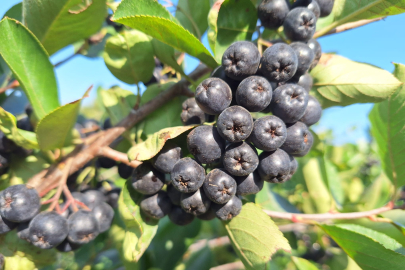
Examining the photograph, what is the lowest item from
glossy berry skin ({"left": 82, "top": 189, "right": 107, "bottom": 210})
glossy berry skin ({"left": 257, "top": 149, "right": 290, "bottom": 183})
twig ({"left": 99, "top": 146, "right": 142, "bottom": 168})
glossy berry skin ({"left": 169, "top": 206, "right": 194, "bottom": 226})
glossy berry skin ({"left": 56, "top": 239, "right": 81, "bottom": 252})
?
glossy berry skin ({"left": 56, "top": 239, "right": 81, "bottom": 252})

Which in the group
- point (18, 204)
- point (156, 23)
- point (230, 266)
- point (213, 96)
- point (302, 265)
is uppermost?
point (156, 23)

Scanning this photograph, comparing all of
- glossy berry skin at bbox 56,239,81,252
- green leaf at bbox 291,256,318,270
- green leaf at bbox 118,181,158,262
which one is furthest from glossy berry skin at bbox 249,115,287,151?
glossy berry skin at bbox 56,239,81,252

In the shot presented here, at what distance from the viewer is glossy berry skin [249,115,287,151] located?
1.15 m

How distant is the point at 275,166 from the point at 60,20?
1343mm

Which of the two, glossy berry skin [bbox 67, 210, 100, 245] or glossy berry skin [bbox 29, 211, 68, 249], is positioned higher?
glossy berry skin [bbox 29, 211, 68, 249]

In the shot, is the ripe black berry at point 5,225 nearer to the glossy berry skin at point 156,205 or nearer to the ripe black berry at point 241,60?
the glossy berry skin at point 156,205

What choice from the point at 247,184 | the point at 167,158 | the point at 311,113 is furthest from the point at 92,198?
the point at 311,113

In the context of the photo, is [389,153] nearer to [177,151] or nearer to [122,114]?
[177,151]

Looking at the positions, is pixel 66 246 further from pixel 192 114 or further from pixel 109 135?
pixel 192 114

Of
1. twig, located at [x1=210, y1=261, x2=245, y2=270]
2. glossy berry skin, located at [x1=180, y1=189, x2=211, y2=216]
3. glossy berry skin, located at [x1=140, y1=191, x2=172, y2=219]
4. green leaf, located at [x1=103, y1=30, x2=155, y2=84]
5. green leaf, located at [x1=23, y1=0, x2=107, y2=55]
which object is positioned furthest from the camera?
twig, located at [x1=210, y1=261, x2=245, y2=270]

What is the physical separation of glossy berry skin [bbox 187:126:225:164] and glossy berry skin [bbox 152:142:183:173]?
11cm

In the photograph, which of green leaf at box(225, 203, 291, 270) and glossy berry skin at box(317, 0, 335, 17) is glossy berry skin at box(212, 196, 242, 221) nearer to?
green leaf at box(225, 203, 291, 270)

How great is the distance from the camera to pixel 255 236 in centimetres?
125

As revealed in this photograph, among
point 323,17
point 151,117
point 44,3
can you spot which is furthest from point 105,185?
point 323,17
